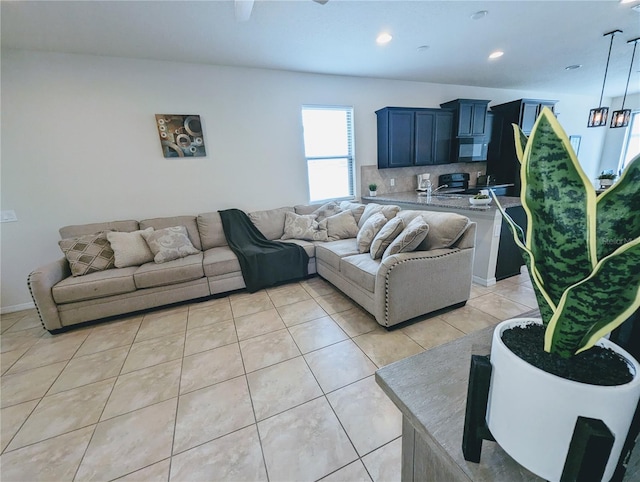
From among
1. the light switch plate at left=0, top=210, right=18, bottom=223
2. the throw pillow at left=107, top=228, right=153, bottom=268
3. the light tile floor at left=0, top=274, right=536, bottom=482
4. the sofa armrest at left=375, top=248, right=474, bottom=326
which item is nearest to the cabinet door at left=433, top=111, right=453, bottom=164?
→ the light tile floor at left=0, top=274, right=536, bottom=482

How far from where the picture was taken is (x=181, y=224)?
125 inches

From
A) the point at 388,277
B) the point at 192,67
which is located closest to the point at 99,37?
the point at 192,67

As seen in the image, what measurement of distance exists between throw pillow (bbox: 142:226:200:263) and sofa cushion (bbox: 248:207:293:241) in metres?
0.86

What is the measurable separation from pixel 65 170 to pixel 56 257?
3.18 feet

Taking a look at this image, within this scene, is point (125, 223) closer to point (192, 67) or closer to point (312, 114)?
point (192, 67)

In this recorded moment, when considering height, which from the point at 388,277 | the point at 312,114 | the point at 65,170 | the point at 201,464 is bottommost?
the point at 201,464

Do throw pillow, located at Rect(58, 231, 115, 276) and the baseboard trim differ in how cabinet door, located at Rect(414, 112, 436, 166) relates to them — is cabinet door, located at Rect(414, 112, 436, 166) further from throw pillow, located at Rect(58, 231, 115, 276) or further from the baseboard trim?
the baseboard trim

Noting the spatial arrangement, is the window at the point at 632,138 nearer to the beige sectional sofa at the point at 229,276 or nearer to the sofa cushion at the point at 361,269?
the beige sectional sofa at the point at 229,276

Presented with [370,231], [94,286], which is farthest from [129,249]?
[370,231]

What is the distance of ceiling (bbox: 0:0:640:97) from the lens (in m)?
2.13

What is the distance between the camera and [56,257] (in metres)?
2.96

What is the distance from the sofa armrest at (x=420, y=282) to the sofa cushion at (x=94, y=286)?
2.33 metres

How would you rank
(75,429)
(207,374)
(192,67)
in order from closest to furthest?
(75,429)
(207,374)
(192,67)

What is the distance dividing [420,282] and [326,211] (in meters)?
1.84
